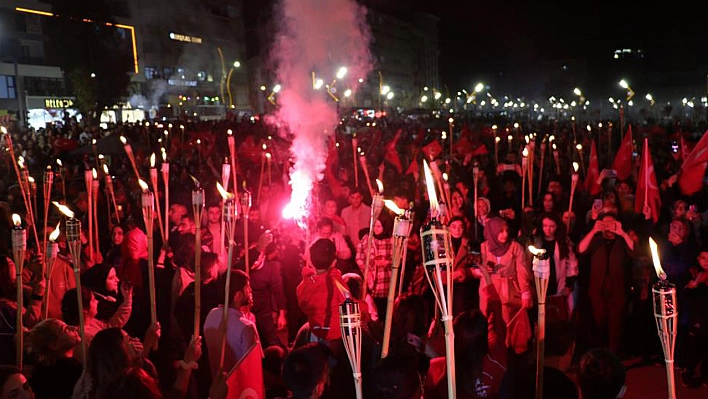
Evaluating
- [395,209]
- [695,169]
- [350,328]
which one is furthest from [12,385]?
[695,169]

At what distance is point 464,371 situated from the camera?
387 centimetres

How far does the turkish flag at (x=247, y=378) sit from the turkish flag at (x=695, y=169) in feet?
23.4

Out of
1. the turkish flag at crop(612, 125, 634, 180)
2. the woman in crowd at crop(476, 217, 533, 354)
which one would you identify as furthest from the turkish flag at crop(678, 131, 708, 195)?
the woman in crowd at crop(476, 217, 533, 354)

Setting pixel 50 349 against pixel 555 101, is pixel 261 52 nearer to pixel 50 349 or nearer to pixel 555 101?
pixel 555 101

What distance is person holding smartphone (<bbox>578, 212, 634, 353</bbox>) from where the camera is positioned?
6.20 m

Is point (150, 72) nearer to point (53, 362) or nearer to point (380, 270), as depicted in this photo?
point (380, 270)

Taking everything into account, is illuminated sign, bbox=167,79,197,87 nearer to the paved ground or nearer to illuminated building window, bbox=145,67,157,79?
illuminated building window, bbox=145,67,157,79

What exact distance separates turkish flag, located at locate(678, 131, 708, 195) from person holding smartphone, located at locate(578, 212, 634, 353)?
9.40 ft

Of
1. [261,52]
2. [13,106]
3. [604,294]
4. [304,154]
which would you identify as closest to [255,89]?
[261,52]

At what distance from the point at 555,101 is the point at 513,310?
78.8 meters

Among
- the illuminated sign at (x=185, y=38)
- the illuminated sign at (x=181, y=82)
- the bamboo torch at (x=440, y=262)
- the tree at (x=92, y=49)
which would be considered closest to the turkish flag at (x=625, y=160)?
the bamboo torch at (x=440, y=262)

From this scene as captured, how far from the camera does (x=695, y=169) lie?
856 centimetres

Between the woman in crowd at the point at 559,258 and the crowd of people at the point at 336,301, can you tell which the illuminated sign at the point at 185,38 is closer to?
the crowd of people at the point at 336,301

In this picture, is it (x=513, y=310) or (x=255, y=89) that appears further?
(x=255, y=89)
